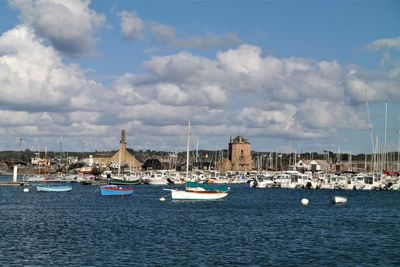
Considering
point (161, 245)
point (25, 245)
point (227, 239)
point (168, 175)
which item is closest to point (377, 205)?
point (227, 239)

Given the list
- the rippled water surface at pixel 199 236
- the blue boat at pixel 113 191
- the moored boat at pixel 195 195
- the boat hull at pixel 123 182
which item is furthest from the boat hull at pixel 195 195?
the boat hull at pixel 123 182

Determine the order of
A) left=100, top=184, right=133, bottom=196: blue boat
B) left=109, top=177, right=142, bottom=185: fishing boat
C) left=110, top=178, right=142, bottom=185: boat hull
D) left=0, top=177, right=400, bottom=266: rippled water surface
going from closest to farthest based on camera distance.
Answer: left=0, top=177, right=400, bottom=266: rippled water surface
left=100, top=184, right=133, bottom=196: blue boat
left=110, top=178, right=142, bottom=185: boat hull
left=109, top=177, right=142, bottom=185: fishing boat

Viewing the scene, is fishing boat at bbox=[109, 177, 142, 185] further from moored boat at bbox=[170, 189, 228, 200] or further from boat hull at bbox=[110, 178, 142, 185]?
moored boat at bbox=[170, 189, 228, 200]

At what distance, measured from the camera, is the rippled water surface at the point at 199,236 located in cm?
3991

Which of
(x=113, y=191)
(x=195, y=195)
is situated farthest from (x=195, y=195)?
(x=113, y=191)

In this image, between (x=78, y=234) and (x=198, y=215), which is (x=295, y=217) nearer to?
(x=198, y=215)

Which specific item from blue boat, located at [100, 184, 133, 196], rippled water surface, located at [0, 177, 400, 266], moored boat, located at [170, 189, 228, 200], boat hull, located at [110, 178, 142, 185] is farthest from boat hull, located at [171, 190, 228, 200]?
boat hull, located at [110, 178, 142, 185]

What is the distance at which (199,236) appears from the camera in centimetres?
5172

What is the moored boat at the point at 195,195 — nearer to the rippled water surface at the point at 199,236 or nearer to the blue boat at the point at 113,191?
the rippled water surface at the point at 199,236

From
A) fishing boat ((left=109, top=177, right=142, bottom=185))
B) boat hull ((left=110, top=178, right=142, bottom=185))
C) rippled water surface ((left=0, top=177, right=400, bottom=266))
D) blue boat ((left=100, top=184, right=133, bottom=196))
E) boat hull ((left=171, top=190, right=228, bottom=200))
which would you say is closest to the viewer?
rippled water surface ((left=0, top=177, right=400, bottom=266))

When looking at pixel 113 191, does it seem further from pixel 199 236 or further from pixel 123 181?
pixel 199 236

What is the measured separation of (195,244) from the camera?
46.6 metres

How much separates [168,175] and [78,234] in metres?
133

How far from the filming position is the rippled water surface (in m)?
39.9
